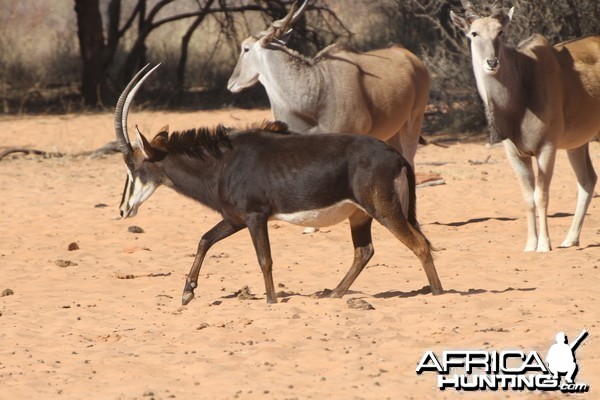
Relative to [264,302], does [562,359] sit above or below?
above

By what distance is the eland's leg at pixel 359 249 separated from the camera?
834cm

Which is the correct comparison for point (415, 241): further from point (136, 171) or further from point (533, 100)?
point (533, 100)

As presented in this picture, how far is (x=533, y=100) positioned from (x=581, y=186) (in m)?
1.26

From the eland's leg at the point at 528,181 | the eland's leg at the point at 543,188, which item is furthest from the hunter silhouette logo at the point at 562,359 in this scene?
the eland's leg at the point at 528,181

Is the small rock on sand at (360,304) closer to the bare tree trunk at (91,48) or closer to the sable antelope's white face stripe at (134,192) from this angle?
the sable antelope's white face stripe at (134,192)

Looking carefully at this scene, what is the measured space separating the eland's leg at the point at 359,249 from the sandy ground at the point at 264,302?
128mm

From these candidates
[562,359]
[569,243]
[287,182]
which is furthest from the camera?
[569,243]

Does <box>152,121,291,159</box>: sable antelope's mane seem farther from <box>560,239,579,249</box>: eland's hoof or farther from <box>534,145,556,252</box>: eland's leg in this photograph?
<box>560,239,579,249</box>: eland's hoof

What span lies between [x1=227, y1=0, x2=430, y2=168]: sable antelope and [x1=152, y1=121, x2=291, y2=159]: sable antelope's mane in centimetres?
321

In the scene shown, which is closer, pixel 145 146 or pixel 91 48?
pixel 145 146

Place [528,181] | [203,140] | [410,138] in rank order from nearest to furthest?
[203,140] < [528,181] < [410,138]

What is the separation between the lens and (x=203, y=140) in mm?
8484

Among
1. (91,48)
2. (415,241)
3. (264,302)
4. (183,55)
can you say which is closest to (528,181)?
(415,241)

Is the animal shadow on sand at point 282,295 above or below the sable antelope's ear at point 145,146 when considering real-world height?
below
